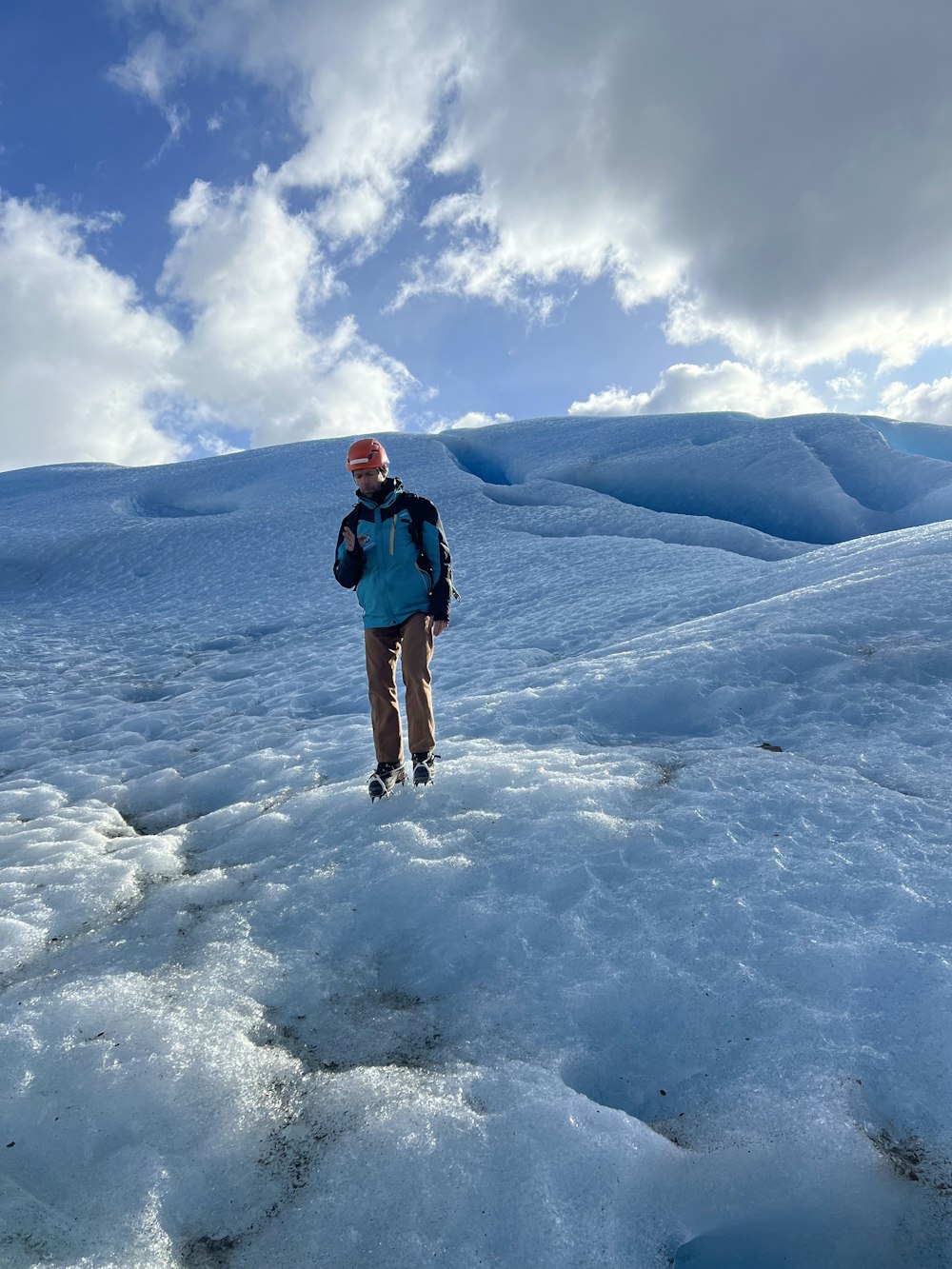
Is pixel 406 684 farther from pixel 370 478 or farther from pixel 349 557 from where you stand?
pixel 370 478

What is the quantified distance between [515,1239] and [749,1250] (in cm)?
57

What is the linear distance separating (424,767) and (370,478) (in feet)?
5.76

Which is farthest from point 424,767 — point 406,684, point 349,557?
point 349,557

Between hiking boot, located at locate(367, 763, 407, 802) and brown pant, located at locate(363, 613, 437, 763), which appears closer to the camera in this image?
hiking boot, located at locate(367, 763, 407, 802)

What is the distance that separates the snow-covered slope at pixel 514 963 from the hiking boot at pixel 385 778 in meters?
0.09

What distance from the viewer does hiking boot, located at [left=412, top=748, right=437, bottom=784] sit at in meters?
4.23

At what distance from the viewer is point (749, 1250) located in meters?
1.75

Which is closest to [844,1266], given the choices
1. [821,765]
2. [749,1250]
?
[749,1250]

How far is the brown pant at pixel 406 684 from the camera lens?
169 inches

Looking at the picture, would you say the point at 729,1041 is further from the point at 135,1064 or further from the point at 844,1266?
the point at 135,1064

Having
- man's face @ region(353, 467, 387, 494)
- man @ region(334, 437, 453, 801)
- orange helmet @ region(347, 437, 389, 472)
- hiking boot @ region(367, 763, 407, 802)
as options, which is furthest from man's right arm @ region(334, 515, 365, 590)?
hiking boot @ region(367, 763, 407, 802)

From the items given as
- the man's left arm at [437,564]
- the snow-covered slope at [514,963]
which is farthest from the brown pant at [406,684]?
the snow-covered slope at [514,963]

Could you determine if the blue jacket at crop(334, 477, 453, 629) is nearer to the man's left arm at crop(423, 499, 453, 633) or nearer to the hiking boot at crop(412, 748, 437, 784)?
the man's left arm at crop(423, 499, 453, 633)

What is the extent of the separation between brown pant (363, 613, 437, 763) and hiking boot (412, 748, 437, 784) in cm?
3
